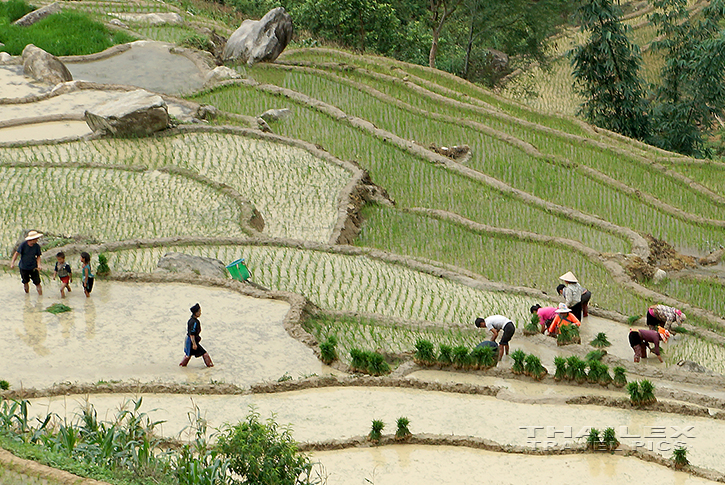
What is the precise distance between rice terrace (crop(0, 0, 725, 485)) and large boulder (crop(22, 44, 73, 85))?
0.09 m

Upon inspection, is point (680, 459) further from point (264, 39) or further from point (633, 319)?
point (264, 39)

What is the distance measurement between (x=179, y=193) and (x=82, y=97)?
275 inches

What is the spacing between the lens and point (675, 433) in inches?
355

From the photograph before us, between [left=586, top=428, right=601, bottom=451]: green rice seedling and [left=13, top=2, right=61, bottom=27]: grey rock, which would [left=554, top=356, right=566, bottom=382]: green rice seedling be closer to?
[left=586, top=428, right=601, bottom=451]: green rice seedling

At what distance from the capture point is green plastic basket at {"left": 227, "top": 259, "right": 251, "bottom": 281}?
12.7 metres

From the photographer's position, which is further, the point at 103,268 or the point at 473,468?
the point at 103,268

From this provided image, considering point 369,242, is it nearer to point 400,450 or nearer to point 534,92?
point 400,450

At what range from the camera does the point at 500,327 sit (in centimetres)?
1129

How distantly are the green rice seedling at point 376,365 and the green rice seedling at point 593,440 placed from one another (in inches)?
107

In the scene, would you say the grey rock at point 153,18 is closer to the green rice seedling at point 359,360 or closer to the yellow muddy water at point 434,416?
the green rice seedling at point 359,360

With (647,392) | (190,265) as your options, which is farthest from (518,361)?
(190,265)

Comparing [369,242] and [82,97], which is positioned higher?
[82,97]

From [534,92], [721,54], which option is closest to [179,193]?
[721,54]

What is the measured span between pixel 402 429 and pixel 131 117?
11570mm
